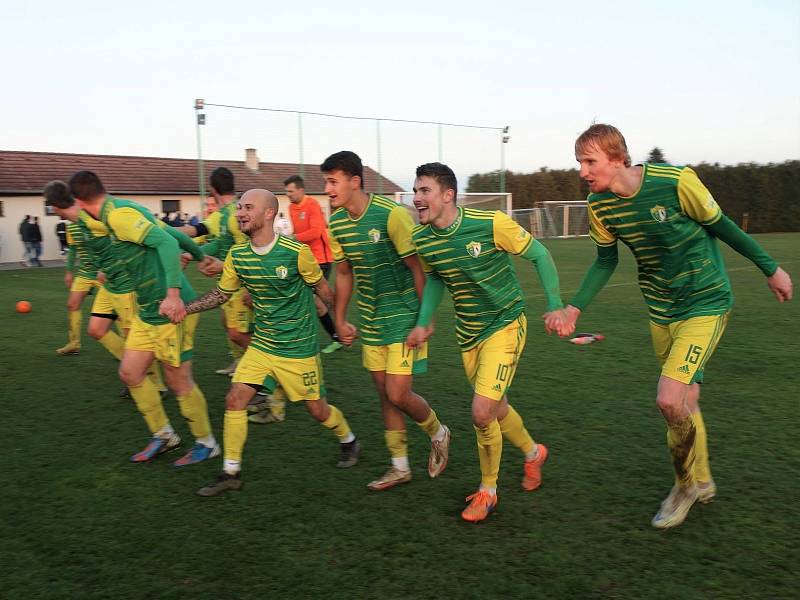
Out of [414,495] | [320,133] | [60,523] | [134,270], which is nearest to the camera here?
[60,523]

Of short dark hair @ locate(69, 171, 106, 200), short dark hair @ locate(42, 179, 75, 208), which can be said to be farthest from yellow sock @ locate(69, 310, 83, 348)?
short dark hair @ locate(69, 171, 106, 200)

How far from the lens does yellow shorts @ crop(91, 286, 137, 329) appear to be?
19.0 ft

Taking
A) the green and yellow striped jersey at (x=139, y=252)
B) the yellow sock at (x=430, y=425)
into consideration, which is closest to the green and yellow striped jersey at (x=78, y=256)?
the green and yellow striped jersey at (x=139, y=252)

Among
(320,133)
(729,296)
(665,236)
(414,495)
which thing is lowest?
(414,495)

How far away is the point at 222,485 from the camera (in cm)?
420

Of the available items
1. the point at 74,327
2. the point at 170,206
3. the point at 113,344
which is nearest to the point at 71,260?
the point at 74,327

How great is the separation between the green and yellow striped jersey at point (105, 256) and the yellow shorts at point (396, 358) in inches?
86.3

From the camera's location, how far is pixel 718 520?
3660 mm

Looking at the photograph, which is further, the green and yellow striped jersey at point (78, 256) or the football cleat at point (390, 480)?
the green and yellow striped jersey at point (78, 256)

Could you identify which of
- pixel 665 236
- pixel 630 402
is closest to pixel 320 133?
pixel 630 402

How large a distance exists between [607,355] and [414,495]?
429 cm

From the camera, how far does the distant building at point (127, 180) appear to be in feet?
91.6

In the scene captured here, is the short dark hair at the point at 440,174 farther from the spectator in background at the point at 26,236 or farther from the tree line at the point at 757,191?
the tree line at the point at 757,191

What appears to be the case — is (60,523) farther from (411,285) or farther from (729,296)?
(729,296)
